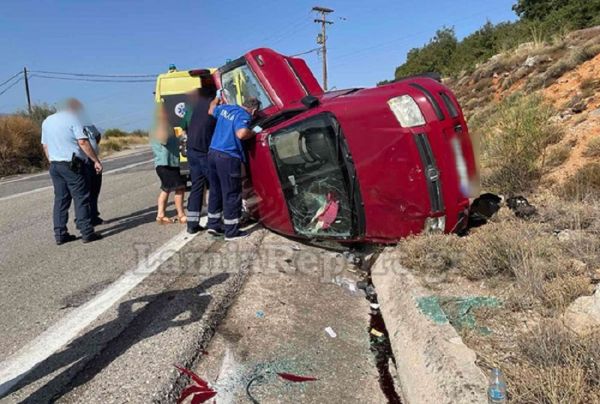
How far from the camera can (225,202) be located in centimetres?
593

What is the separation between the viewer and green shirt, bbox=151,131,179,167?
6.90m

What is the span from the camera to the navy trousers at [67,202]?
6.31 m

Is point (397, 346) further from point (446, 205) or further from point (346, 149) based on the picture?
point (346, 149)

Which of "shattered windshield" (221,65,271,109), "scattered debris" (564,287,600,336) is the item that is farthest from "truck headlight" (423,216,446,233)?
"shattered windshield" (221,65,271,109)

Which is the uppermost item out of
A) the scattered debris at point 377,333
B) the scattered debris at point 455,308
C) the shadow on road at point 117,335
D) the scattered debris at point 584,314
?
the scattered debris at point 584,314

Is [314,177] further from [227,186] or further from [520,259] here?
[520,259]

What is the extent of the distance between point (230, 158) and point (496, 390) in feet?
13.5

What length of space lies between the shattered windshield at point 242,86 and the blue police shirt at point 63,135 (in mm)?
2073

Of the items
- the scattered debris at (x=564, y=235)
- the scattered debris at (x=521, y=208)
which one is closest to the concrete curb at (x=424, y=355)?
the scattered debris at (x=564, y=235)

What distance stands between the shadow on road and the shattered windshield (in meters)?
2.86

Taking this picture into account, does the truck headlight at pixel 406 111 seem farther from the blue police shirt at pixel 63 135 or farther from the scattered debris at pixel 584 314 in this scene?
the blue police shirt at pixel 63 135

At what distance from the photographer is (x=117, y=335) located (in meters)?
3.52

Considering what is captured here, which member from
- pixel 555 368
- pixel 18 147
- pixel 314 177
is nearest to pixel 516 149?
pixel 314 177

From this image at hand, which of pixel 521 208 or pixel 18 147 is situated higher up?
pixel 18 147
